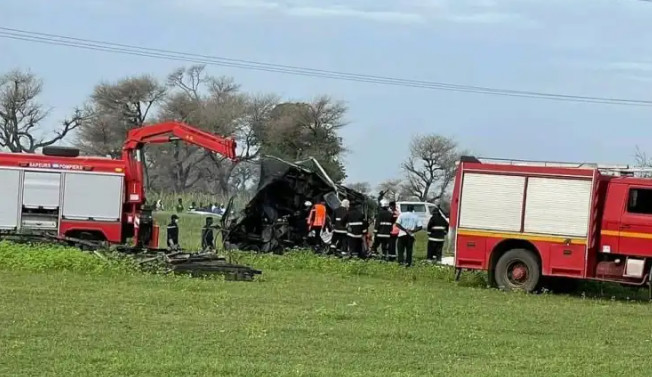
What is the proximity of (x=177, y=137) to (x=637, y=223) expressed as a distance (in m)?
12.3

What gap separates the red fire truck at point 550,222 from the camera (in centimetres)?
1956

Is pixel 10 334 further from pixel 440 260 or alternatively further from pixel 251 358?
pixel 440 260

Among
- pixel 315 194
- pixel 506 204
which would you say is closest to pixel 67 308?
pixel 506 204

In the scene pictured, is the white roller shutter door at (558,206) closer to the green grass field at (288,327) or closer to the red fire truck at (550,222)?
the red fire truck at (550,222)

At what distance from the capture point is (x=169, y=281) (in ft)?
61.3

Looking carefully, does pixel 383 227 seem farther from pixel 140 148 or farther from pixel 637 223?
pixel 637 223

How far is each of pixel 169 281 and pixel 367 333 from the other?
6.88 m

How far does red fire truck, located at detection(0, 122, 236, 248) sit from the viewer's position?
990 inches

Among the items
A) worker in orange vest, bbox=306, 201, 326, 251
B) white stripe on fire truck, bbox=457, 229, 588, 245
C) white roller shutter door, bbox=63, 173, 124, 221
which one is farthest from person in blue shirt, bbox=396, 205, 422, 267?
white roller shutter door, bbox=63, 173, 124, 221

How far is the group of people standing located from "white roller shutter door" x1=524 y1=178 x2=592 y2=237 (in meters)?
5.47

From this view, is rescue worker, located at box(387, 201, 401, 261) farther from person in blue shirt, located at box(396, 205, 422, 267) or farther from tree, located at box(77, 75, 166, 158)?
tree, located at box(77, 75, 166, 158)

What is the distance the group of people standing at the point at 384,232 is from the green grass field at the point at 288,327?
4521 millimetres

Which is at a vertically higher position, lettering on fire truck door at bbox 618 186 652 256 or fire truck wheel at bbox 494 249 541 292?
lettering on fire truck door at bbox 618 186 652 256

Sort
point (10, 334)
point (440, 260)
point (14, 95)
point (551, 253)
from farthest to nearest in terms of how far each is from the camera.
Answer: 1. point (14, 95)
2. point (440, 260)
3. point (551, 253)
4. point (10, 334)
